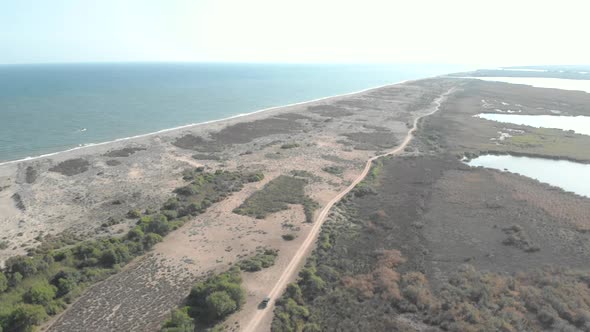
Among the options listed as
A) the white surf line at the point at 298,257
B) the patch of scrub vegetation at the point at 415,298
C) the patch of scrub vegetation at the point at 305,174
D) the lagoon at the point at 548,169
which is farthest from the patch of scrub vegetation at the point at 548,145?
the patch of scrub vegetation at the point at 415,298

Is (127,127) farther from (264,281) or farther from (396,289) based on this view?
(396,289)

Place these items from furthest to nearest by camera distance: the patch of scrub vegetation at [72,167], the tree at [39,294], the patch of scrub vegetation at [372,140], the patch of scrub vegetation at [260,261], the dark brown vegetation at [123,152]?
the patch of scrub vegetation at [372,140]
the dark brown vegetation at [123,152]
the patch of scrub vegetation at [72,167]
the patch of scrub vegetation at [260,261]
the tree at [39,294]

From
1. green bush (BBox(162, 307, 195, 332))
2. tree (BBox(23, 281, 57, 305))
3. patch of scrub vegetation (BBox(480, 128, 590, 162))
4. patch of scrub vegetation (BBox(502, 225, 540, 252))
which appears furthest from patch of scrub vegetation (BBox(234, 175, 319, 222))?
patch of scrub vegetation (BBox(480, 128, 590, 162))

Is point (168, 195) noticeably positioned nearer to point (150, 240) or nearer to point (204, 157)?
point (150, 240)

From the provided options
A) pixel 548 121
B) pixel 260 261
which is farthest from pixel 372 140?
pixel 548 121

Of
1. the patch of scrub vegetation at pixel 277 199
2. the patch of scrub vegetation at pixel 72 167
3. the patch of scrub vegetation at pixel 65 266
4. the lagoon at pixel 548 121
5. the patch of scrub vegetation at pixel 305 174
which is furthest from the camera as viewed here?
the lagoon at pixel 548 121

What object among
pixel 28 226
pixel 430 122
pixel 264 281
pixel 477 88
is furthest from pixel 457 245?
pixel 477 88

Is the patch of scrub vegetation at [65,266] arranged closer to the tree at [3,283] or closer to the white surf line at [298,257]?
the tree at [3,283]
